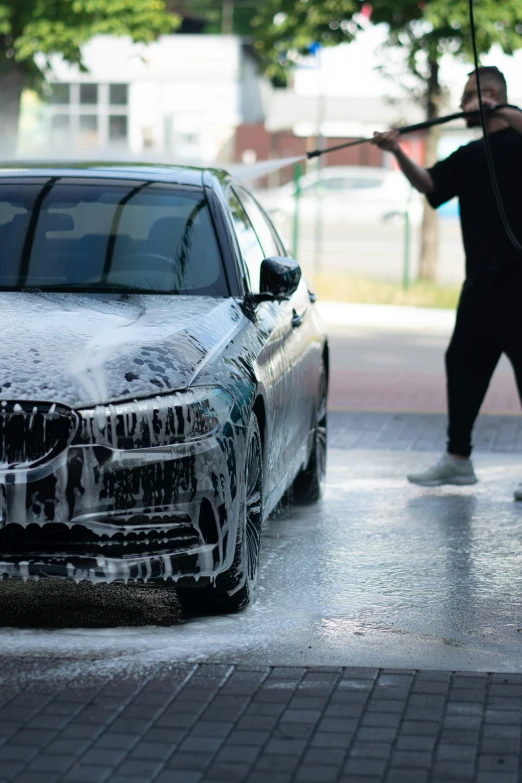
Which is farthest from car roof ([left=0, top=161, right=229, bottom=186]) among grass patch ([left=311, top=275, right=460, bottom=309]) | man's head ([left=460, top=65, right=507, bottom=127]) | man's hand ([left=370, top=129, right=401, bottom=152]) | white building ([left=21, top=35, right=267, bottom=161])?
white building ([left=21, top=35, right=267, bottom=161])

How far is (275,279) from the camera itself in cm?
623

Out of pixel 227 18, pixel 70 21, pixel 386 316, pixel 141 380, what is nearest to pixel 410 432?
pixel 141 380

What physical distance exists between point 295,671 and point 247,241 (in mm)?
2364

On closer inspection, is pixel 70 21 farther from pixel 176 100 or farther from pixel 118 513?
pixel 176 100

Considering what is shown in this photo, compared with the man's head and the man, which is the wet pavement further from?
the man's head

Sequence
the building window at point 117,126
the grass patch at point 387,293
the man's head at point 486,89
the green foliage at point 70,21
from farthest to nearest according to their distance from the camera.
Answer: the building window at point 117,126 < the green foliage at point 70,21 < the grass patch at point 387,293 < the man's head at point 486,89

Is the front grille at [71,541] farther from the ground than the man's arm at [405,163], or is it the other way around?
the man's arm at [405,163]

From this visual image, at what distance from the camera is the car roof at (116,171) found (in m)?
6.58

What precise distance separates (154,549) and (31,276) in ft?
5.27

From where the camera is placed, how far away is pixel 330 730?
4219mm

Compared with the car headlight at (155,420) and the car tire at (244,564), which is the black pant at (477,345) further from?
the car headlight at (155,420)

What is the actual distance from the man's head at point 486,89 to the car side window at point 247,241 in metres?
1.81

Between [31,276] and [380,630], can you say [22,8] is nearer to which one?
[31,276]

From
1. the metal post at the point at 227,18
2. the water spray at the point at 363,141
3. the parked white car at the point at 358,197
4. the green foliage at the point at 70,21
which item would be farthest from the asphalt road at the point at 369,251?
the metal post at the point at 227,18
